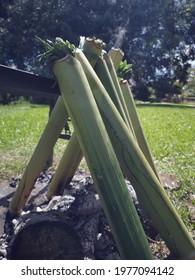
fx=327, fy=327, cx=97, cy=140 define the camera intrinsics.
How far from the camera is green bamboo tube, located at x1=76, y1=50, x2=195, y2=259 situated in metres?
1.76

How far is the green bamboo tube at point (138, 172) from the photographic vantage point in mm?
1759

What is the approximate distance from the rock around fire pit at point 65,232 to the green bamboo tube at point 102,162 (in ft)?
1.87

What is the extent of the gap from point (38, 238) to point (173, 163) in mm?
3124

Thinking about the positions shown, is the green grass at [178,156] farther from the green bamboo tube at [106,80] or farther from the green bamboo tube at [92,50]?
the green bamboo tube at [92,50]

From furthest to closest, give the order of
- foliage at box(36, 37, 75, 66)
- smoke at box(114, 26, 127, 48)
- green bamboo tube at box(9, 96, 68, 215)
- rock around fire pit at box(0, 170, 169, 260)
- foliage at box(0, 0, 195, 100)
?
smoke at box(114, 26, 127, 48), foliage at box(0, 0, 195, 100), green bamboo tube at box(9, 96, 68, 215), rock around fire pit at box(0, 170, 169, 260), foliage at box(36, 37, 75, 66)

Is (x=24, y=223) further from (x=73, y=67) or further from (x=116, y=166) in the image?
(x=73, y=67)

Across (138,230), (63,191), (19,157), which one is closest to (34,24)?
(19,157)

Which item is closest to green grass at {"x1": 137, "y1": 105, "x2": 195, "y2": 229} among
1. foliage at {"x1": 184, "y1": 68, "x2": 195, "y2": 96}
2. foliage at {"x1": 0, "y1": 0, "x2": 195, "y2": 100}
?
foliage at {"x1": 0, "y1": 0, "x2": 195, "y2": 100}

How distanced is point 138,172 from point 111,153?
27 centimetres

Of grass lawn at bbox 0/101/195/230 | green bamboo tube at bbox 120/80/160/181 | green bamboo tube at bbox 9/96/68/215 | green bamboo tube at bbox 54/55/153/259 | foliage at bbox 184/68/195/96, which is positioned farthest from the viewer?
foliage at bbox 184/68/195/96

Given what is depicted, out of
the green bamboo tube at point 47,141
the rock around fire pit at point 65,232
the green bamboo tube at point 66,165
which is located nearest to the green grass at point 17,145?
the rock around fire pit at point 65,232

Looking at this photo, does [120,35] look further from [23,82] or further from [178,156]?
[23,82]

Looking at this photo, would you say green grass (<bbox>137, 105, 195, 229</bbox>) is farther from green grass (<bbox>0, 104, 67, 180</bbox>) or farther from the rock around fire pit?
green grass (<bbox>0, 104, 67, 180</bbox>)

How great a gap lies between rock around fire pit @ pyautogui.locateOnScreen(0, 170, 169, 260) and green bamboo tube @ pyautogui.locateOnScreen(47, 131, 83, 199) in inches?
3.8
